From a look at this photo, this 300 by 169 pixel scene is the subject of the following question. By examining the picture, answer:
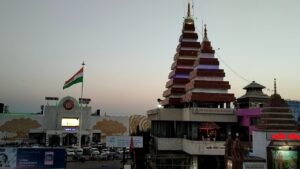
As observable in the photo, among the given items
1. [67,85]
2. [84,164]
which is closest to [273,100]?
[84,164]

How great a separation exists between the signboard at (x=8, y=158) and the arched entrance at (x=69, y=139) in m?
33.9

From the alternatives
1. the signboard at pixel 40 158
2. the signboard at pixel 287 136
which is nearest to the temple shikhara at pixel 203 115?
the signboard at pixel 287 136

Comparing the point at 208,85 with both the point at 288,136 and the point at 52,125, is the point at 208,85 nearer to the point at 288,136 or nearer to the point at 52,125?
the point at 288,136

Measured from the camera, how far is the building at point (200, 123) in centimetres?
3825

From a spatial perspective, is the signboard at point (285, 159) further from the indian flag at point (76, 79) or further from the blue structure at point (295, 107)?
the blue structure at point (295, 107)

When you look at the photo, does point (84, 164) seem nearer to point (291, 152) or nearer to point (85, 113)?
point (85, 113)

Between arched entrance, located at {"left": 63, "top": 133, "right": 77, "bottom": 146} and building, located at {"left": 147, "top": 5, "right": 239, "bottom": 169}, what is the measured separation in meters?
29.1

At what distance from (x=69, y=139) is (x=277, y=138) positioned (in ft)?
166

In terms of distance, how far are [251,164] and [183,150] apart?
15.2m

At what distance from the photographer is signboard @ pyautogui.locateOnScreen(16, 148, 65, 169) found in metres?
34.5

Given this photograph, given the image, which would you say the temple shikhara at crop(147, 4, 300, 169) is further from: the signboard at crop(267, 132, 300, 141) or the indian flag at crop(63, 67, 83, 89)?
the indian flag at crop(63, 67, 83, 89)

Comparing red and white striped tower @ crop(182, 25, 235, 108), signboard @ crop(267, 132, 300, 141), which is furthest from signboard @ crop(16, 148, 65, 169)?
signboard @ crop(267, 132, 300, 141)

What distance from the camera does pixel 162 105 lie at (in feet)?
172

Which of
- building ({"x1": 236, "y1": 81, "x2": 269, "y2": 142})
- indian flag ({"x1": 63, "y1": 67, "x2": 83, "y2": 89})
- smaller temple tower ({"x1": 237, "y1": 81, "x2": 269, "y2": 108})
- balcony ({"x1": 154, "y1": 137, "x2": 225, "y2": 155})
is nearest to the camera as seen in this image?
balcony ({"x1": 154, "y1": 137, "x2": 225, "y2": 155})
